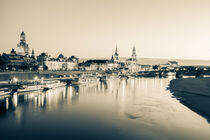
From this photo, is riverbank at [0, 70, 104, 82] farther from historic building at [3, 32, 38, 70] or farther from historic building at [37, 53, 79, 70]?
historic building at [37, 53, 79, 70]

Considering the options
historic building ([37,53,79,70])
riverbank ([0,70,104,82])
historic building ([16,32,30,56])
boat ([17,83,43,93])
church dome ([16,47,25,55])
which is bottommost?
boat ([17,83,43,93])

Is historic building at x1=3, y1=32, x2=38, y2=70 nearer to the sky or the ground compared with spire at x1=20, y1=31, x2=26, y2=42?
nearer to the ground

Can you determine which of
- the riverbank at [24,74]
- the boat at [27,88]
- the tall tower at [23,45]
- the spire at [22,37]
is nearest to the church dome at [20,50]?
the tall tower at [23,45]

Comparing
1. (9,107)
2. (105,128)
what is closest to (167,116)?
(105,128)

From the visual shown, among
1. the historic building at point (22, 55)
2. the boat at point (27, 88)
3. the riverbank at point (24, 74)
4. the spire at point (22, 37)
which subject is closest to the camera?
the boat at point (27, 88)

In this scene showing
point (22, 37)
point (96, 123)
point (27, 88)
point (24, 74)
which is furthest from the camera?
point (22, 37)

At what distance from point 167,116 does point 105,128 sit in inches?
483

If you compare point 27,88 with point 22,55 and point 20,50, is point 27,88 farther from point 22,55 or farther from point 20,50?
point 20,50

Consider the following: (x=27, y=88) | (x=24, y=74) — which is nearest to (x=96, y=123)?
(x=27, y=88)

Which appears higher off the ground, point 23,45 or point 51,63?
point 23,45

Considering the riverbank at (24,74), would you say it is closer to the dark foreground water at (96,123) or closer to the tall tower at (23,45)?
the dark foreground water at (96,123)

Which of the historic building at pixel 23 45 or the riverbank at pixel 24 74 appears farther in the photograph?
the historic building at pixel 23 45

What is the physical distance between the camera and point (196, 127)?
23.5m

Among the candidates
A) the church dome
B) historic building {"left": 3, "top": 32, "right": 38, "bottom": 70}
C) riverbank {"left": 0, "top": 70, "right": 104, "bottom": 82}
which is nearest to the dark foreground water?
riverbank {"left": 0, "top": 70, "right": 104, "bottom": 82}
